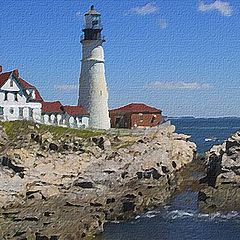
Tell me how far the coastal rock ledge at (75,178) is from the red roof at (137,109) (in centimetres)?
623

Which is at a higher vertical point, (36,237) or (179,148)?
(179,148)

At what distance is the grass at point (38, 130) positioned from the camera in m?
35.1

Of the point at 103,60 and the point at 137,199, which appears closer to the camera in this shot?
the point at 137,199

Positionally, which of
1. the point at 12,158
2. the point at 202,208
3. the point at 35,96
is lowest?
the point at 202,208

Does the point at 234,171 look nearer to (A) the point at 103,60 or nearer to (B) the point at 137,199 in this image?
(B) the point at 137,199

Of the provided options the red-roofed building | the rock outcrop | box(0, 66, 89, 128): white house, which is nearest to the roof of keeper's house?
box(0, 66, 89, 128): white house

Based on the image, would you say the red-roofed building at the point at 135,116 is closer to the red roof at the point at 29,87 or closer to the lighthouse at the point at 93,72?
the lighthouse at the point at 93,72

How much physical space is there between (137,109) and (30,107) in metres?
10.6

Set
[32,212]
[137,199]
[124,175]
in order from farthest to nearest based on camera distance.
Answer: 1. [124,175]
2. [137,199]
3. [32,212]

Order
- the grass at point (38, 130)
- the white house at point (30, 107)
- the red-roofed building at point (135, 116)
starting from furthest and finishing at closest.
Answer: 1. the red-roofed building at point (135, 116)
2. the white house at point (30, 107)
3. the grass at point (38, 130)

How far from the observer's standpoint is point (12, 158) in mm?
31578

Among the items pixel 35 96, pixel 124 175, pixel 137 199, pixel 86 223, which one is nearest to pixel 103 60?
pixel 35 96

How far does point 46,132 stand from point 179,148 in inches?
569

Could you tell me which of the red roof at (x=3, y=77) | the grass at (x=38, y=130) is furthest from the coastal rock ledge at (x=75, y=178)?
the red roof at (x=3, y=77)
